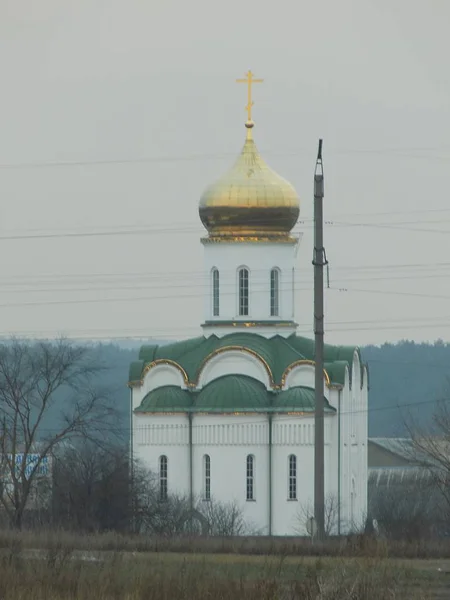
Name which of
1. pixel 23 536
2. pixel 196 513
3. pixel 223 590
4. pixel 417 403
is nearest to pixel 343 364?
pixel 196 513

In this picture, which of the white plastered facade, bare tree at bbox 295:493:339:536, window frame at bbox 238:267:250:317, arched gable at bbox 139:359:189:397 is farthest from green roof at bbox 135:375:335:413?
bare tree at bbox 295:493:339:536

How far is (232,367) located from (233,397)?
0.94m

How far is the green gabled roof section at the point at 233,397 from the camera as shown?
39469 millimetres

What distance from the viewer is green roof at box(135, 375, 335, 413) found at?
39281 mm

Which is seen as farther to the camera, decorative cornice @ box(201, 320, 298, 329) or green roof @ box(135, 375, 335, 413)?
decorative cornice @ box(201, 320, 298, 329)

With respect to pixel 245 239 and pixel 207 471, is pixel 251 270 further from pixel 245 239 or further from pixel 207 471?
pixel 207 471

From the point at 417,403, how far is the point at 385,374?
17.3 feet

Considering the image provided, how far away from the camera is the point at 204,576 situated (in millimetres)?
18328

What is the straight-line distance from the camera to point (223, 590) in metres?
17.6

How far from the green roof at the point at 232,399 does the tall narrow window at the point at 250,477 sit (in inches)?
32.6

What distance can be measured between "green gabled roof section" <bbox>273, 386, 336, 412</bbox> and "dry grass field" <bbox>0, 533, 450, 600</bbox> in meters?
17.5

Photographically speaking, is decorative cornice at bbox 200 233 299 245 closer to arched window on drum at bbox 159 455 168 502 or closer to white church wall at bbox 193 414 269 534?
white church wall at bbox 193 414 269 534

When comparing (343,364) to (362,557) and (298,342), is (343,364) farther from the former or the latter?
(362,557)

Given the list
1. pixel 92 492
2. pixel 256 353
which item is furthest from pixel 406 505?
pixel 92 492
